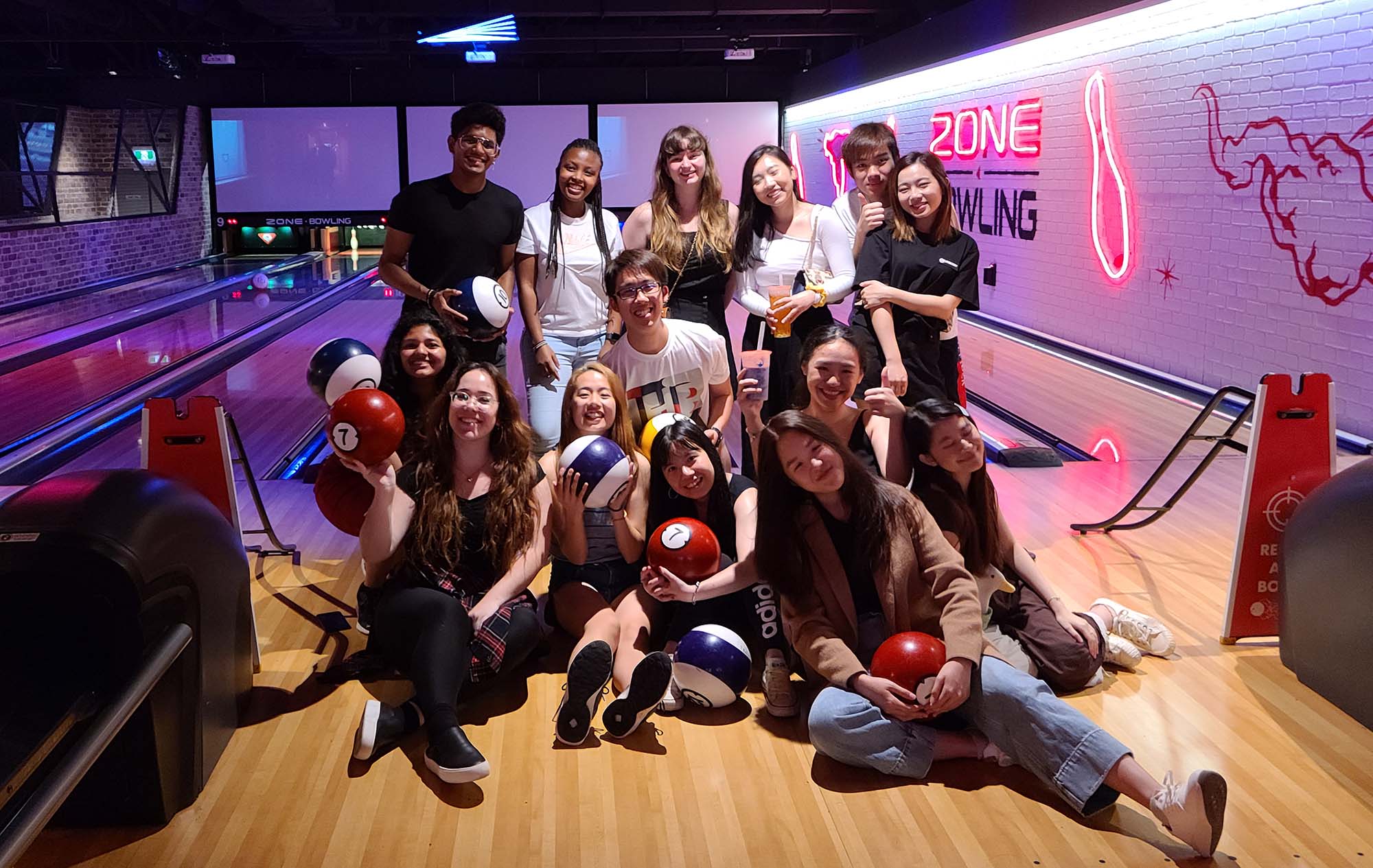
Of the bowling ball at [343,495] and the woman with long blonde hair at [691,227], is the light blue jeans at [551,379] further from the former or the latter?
the bowling ball at [343,495]

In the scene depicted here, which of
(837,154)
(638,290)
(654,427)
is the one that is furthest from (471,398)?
(837,154)

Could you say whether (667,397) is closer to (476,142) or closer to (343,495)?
(343,495)

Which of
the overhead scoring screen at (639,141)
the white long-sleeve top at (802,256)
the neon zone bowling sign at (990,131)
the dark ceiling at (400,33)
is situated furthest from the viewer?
the overhead scoring screen at (639,141)

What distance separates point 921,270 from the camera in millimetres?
3248

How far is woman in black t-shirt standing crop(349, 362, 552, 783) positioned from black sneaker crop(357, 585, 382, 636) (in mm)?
58

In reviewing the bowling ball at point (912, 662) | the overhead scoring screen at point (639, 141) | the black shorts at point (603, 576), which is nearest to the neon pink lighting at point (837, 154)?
the overhead scoring screen at point (639, 141)

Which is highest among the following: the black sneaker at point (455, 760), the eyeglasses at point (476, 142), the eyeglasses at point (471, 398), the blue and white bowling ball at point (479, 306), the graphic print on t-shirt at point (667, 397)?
the eyeglasses at point (476, 142)

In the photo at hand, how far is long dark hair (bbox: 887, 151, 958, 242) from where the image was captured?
10.6ft

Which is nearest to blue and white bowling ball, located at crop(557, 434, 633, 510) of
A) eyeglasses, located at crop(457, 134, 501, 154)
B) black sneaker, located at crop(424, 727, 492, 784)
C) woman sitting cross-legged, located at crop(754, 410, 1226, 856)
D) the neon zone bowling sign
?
woman sitting cross-legged, located at crop(754, 410, 1226, 856)

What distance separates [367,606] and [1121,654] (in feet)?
6.05

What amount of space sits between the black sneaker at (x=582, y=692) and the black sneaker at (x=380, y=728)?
12.6 inches

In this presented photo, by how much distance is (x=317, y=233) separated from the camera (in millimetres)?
18344

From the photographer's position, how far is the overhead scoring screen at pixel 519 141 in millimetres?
13633

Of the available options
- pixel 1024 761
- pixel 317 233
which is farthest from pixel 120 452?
pixel 317 233
